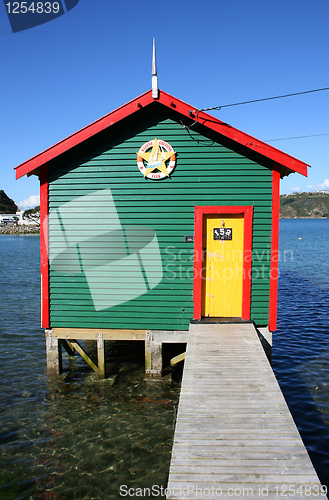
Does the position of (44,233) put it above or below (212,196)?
below

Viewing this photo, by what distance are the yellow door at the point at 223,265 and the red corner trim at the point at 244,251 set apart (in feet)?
0.45

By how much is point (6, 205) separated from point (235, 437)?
581 ft

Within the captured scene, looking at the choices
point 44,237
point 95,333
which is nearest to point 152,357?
point 95,333

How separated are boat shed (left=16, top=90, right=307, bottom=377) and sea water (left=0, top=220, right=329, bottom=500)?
1.30 metres

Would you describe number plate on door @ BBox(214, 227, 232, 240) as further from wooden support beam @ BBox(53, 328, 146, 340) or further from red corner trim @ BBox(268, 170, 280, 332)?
wooden support beam @ BBox(53, 328, 146, 340)

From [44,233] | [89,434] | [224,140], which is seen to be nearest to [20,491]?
[89,434]

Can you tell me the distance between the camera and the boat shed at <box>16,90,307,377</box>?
8.94 meters

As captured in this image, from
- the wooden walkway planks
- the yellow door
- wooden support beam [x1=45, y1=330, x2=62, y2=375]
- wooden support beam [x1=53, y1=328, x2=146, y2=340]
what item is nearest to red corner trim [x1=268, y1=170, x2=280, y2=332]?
the yellow door

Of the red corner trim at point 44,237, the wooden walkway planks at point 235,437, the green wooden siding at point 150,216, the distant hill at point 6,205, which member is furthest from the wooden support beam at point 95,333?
the distant hill at point 6,205

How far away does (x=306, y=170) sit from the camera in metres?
8.38

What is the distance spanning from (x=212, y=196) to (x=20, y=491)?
6705 millimetres

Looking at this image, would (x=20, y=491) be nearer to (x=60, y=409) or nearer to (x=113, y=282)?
(x=60, y=409)

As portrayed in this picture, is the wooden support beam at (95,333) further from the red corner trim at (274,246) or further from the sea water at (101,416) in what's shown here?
the red corner trim at (274,246)

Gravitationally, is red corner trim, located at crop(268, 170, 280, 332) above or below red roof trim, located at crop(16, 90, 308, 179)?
below
